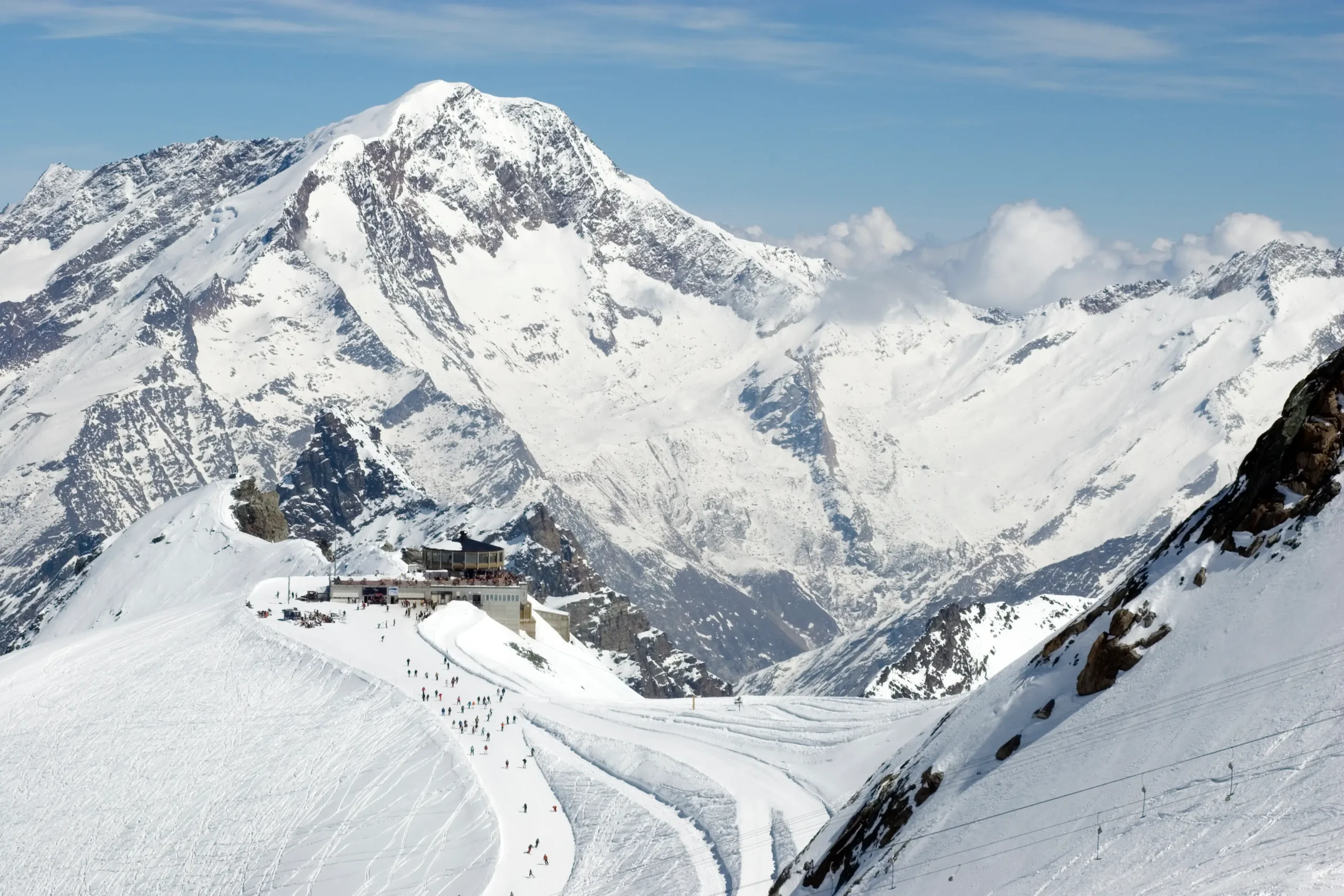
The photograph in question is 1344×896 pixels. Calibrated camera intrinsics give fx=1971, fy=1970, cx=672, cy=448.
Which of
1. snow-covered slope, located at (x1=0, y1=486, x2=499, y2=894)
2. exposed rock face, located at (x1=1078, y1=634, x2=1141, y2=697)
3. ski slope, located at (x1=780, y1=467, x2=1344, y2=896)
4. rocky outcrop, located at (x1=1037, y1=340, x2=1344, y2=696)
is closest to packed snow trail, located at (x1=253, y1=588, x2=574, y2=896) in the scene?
snow-covered slope, located at (x1=0, y1=486, x2=499, y2=894)

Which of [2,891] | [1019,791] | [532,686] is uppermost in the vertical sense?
[1019,791]

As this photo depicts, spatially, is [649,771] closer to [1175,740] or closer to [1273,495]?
[1273,495]

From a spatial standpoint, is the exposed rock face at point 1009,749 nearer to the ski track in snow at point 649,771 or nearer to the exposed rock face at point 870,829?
the exposed rock face at point 870,829

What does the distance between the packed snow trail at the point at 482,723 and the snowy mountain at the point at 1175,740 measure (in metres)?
25.6

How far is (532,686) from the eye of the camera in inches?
6407

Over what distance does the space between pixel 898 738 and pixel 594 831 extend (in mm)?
20333

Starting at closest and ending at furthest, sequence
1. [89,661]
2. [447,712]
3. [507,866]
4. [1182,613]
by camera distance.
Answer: [1182,613] < [507,866] < [447,712] < [89,661]

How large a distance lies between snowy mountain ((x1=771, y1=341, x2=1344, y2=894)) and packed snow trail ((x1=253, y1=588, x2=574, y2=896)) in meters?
25.6

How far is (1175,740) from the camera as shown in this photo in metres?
69.7

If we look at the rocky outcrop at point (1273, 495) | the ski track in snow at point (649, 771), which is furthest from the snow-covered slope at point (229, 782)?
the rocky outcrop at point (1273, 495)

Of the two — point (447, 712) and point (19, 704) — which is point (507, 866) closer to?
point (447, 712)

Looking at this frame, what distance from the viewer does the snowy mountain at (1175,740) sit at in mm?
63531

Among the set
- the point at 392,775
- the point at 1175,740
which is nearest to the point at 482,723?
the point at 392,775

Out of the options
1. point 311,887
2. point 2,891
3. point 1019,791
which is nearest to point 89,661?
point 2,891
